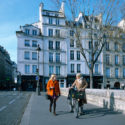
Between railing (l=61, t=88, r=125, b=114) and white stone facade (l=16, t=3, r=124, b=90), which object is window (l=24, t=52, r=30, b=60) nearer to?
white stone facade (l=16, t=3, r=124, b=90)

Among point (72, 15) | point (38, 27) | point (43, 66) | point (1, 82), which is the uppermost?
point (38, 27)

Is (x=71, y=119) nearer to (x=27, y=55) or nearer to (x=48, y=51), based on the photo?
(x=27, y=55)

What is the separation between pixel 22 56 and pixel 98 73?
1894cm

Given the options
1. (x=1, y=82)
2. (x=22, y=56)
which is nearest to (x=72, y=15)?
(x=22, y=56)

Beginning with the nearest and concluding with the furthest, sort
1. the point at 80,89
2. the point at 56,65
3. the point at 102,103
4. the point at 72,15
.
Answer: the point at 80,89
the point at 102,103
the point at 72,15
the point at 56,65

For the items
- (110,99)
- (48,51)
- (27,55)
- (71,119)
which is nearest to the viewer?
(71,119)

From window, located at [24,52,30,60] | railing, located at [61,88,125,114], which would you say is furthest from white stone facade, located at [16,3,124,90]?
railing, located at [61,88,125,114]

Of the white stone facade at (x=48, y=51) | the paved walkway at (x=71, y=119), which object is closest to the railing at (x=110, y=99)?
the paved walkway at (x=71, y=119)

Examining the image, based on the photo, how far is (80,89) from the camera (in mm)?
7000

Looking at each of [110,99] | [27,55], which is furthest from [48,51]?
[110,99]

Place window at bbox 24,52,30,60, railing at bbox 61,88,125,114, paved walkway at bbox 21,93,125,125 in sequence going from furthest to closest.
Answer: window at bbox 24,52,30,60, railing at bbox 61,88,125,114, paved walkway at bbox 21,93,125,125

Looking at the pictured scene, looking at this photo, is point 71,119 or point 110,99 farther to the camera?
point 110,99

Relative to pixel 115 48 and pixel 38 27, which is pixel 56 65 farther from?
pixel 115 48

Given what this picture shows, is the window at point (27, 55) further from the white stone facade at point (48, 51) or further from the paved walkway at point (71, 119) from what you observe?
the paved walkway at point (71, 119)
